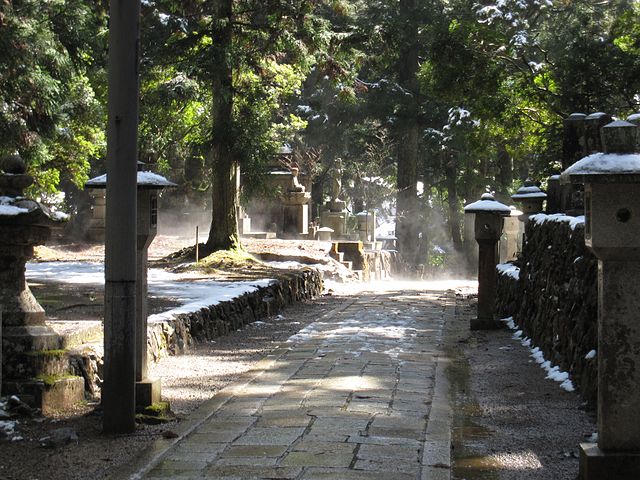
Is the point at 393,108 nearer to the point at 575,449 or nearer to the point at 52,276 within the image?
the point at 52,276

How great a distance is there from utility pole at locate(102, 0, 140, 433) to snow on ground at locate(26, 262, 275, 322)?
3405 mm

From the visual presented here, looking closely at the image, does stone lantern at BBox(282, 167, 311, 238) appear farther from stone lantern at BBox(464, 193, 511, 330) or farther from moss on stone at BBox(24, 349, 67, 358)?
moss on stone at BBox(24, 349, 67, 358)

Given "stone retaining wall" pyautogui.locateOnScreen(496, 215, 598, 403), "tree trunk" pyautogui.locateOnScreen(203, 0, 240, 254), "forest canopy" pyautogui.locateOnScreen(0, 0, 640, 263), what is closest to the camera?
"stone retaining wall" pyautogui.locateOnScreen(496, 215, 598, 403)

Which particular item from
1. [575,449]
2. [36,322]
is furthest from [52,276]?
[575,449]

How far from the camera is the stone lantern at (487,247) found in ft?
41.4

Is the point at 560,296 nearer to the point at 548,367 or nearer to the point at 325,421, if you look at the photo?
the point at 548,367

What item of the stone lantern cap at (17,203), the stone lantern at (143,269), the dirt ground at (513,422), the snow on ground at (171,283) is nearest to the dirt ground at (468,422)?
the dirt ground at (513,422)

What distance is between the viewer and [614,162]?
4.88 m

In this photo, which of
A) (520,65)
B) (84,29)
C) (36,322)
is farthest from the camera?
(520,65)

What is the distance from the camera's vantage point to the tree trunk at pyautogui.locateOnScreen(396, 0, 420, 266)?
1387 inches

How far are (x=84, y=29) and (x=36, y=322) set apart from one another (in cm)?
1077

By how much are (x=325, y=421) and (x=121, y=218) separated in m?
2.07

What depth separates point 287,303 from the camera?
16.9m

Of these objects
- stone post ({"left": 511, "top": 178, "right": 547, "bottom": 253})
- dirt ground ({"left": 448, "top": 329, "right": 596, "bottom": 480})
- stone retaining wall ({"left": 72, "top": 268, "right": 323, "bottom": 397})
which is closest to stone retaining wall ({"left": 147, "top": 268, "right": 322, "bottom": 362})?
stone retaining wall ({"left": 72, "top": 268, "right": 323, "bottom": 397})
